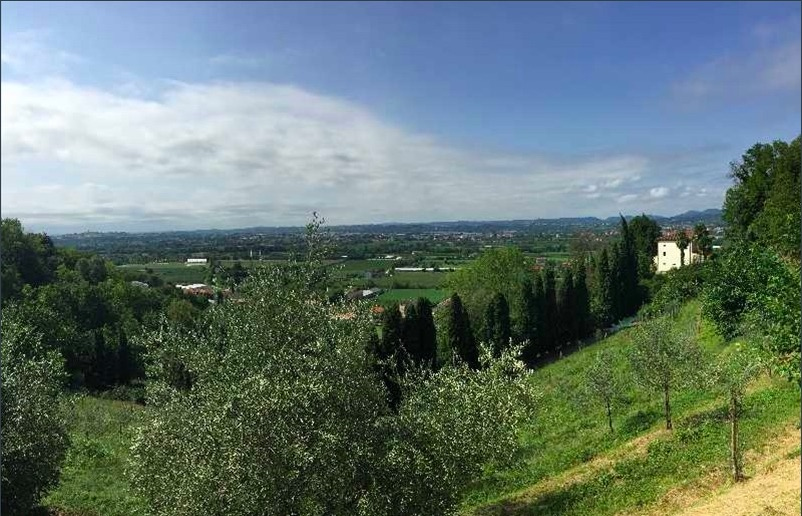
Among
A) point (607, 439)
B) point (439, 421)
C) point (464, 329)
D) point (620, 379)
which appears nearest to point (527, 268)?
point (464, 329)

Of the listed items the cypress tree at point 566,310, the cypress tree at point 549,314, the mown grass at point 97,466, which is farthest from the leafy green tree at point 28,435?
the cypress tree at point 566,310

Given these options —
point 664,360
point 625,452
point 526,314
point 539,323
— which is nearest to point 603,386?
point 664,360

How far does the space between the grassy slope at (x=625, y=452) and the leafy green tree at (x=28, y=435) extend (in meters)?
14.3

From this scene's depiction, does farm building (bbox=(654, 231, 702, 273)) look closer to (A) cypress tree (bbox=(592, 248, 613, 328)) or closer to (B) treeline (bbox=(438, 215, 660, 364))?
(B) treeline (bbox=(438, 215, 660, 364))

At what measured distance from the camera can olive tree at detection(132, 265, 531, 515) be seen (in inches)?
446

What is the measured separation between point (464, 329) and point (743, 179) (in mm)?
35571

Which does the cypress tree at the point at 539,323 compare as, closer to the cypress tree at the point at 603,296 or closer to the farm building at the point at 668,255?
the cypress tree at the point at 603,296

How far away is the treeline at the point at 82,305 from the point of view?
199 feet

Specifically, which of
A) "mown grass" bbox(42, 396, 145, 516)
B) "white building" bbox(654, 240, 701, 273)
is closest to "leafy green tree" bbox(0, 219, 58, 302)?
"mown grass" bbox(42, 396, 145, 516)

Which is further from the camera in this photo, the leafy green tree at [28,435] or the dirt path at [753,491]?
the leafy green tree at [28,435]

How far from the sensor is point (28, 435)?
16641mm

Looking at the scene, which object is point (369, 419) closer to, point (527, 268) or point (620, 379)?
point (620, 379)

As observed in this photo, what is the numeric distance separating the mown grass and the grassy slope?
44.7 ft

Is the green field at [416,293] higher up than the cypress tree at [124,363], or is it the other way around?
the green field at [416,293]
